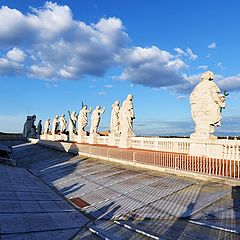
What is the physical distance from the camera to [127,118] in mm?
26656

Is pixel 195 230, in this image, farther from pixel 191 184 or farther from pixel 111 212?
pixel 191 184

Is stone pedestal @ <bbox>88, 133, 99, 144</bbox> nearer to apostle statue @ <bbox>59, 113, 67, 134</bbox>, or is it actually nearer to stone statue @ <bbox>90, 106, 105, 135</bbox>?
stone statue @ <bbox>90, 106, 105, 135</bbox>

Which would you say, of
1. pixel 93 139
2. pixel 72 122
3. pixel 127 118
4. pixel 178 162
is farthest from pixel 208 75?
pixel 72 122

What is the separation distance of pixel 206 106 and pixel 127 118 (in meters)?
11.4

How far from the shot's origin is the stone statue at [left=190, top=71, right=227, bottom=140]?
1562 centimetres

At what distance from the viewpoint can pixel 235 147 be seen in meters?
13.7

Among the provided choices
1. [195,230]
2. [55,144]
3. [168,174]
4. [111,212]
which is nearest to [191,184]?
[168,174]

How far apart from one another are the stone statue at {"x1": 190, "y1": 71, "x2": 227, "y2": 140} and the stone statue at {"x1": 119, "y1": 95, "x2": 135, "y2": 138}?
10.4 m

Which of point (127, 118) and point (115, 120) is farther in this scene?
point (115, 120)

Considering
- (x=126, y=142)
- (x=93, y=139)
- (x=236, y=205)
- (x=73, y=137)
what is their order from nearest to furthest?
(x=236, y=205) → (x=126, y=142) → (x=93, y=139) → (x=73, y=137)

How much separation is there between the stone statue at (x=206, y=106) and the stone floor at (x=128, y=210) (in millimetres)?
4721

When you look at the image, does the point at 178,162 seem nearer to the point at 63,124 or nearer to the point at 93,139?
the point at 93,139

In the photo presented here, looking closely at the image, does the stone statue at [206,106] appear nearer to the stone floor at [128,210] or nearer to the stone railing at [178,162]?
the stone railing at [178,162]

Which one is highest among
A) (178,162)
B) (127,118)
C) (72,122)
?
(72,122)
